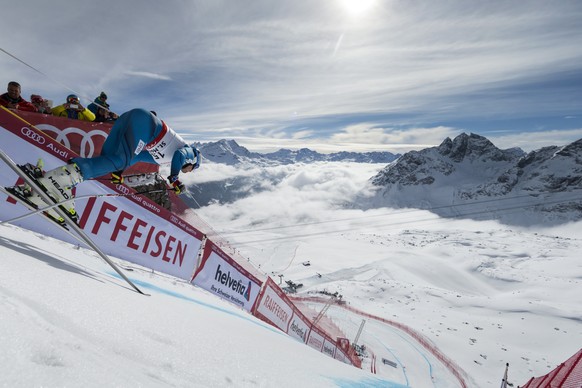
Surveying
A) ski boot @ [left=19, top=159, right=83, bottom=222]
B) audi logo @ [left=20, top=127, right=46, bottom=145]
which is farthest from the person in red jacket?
ski boot @ [left=19, top=159, right=83, bottom=222]

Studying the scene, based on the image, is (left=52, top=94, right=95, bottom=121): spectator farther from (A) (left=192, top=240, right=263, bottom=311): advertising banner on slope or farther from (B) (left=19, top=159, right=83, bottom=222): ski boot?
(A) (left=192, top=240, right=263, bottom=311): advertising banner on slope

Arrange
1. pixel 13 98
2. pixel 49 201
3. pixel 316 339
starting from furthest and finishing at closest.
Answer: pixel 316 339, pixel 13 98, pixel 49 201

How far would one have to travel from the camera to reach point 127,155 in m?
4.66

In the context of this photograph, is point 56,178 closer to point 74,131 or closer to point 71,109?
point 74,131

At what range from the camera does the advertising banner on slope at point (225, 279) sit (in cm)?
1032

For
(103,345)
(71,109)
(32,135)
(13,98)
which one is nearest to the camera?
A: (103,345)

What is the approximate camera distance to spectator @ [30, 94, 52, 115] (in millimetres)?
8236

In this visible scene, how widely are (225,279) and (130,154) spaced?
744cm

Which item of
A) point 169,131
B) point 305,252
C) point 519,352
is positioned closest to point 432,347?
point 519,352

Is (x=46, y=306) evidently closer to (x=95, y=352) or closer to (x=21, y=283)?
(x=21, y=283)

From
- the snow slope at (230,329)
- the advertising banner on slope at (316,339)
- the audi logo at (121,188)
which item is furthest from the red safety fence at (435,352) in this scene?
the audi logo at (121,188)

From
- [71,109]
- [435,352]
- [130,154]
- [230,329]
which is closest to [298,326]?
[230,329]

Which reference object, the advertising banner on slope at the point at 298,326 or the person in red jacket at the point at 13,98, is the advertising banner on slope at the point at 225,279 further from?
the person in red jacket at the point at 13,98

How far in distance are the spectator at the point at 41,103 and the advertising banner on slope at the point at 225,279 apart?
573 cm
